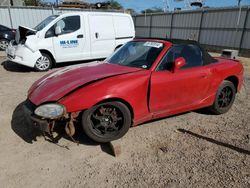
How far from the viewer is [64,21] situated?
8.35m

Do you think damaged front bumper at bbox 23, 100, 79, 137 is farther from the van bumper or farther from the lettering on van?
the lettering on van

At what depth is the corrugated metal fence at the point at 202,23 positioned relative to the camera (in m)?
14.5

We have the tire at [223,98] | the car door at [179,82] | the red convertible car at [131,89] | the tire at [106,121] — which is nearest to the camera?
the red convertible car at [131,89]

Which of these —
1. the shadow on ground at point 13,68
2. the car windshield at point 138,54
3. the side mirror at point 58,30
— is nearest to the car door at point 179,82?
the car windshield at point 138,54

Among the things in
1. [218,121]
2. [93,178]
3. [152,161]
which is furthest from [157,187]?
[218,121]

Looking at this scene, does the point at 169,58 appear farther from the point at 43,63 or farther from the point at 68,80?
the point at 43,63

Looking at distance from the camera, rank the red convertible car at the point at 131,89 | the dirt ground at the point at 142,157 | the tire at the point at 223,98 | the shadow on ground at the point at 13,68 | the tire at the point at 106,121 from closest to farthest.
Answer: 1. the dirt ground at the point at 142,157
2. the red convertible car at the point at 131,89
3. the tire at the point at 106,121
4. the tire at the point at 223,98
5. the shadow on ground at the point at 13,68

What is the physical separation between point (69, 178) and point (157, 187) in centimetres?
103

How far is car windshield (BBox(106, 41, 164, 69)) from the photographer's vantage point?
3814 mm

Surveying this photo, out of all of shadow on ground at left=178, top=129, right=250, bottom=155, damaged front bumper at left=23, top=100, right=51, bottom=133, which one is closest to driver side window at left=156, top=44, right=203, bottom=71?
shadow on ground at left=178, top=129, right=250, bottom=155

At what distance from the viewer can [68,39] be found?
8352 mm

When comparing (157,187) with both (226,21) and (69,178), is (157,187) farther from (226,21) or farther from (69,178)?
(226,21)

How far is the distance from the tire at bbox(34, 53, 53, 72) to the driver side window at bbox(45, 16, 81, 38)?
78 centimetres

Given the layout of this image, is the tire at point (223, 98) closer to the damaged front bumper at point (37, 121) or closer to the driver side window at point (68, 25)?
the damaged front bumper at point (37, 121)
